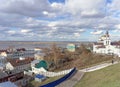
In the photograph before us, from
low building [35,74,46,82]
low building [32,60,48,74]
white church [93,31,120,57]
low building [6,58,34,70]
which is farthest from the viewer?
white church [93,31,120,57]

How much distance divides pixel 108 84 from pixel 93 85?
1.50 meters

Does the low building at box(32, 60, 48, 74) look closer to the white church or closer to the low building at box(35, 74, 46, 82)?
the low building at box(35, 74, 46, 82)

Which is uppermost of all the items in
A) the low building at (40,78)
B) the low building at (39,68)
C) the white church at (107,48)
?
the white church at (107,48)

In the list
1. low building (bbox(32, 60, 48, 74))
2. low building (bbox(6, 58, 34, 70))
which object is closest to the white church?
low building (bbox(32, 60, 48, 74))

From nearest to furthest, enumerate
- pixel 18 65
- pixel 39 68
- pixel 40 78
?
pixel 40 78
pixel 39 68
pixel 18 65

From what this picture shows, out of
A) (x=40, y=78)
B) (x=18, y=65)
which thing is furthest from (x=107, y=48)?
(x=40, y=78)

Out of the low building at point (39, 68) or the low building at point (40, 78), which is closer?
the low building at point (40, 78)

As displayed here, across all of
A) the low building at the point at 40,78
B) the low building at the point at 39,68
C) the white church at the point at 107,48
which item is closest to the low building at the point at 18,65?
the low building at the point at 39,68

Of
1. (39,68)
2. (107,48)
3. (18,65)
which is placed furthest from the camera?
(107,48)

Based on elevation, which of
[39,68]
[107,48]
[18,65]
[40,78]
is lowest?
[40,78]

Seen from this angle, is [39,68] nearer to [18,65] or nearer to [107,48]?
[18,65]

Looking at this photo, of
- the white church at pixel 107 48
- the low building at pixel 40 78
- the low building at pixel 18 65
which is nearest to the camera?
the low building at pixel 40 78

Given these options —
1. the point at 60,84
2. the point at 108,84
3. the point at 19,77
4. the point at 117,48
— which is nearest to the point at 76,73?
the point at 60,84

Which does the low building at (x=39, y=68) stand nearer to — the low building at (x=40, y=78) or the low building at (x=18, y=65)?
the low building at (x=40, y=78)
